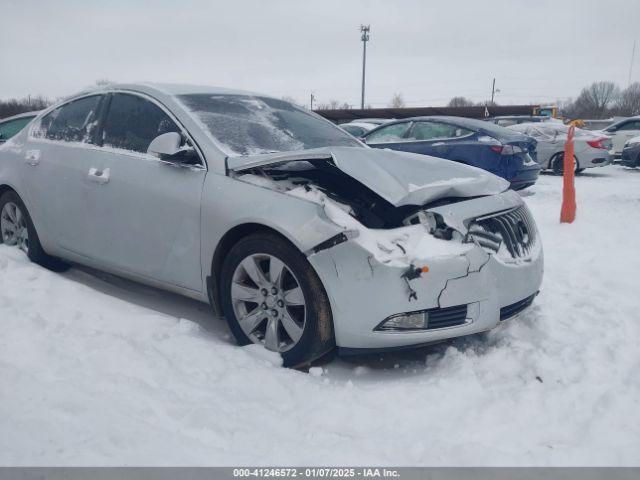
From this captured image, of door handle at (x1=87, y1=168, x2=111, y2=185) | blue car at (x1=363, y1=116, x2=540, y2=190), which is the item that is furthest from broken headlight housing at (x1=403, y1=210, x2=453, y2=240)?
blue car at (x1=363, y1=116, x2=540, y2=190)

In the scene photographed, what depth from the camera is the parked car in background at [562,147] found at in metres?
12.5

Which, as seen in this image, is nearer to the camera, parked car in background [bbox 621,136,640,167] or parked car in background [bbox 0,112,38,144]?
parked car in background [bbox 0,112,38,144]

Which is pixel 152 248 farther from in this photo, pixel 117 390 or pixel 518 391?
pixel 518 391

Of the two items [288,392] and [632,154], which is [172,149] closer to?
[288,392]

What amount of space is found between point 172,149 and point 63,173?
4.30 feet

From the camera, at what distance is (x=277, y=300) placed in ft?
9.96

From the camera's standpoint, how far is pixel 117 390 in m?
2.55

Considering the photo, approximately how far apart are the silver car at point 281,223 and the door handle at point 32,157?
0.10 metres

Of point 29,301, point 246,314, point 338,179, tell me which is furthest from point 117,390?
point 338,179

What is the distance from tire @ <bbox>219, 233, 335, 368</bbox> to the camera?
2.88 metres

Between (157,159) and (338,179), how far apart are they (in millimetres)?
1189

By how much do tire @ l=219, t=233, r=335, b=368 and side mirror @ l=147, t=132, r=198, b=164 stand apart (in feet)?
2.28

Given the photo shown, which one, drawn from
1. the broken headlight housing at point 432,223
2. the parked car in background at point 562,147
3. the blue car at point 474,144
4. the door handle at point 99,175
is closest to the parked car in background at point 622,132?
the parked car in background at point 562,147

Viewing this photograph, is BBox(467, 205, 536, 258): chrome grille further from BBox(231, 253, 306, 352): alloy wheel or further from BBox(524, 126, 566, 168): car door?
BBox(524, 126, 566, 168): car door
